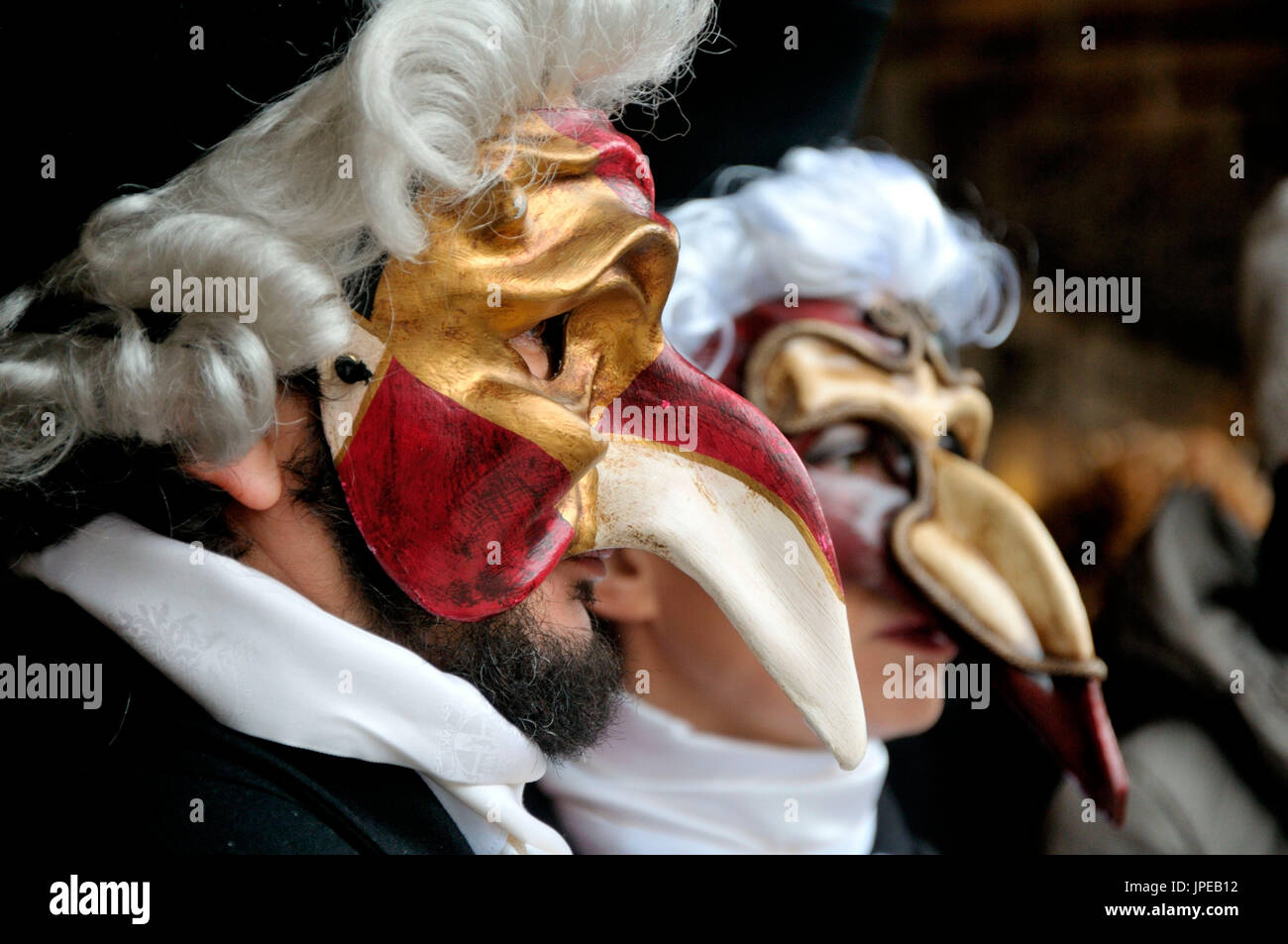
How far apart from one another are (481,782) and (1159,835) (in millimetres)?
773

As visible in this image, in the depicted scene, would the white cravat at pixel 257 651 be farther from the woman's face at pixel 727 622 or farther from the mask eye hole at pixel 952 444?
the mask eye hole at pixel 952 444

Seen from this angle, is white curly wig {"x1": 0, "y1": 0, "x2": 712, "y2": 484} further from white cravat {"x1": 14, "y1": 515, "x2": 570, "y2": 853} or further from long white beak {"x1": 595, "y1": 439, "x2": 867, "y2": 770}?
long white beak {"x1": 595, "y1": 439, "x2": 867, "y2": 770}

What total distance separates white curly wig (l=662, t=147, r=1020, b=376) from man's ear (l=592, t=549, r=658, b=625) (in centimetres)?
20

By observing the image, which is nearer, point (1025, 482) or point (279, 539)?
point (279, 539)

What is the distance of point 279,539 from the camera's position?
0.79m

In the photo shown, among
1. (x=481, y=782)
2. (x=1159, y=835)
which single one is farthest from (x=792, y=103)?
(x=1159, y=835)

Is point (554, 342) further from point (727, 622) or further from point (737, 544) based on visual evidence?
point (727, 622)

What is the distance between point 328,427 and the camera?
767mm

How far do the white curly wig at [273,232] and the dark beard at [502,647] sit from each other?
0.07m

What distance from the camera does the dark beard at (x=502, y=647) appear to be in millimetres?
→ 782

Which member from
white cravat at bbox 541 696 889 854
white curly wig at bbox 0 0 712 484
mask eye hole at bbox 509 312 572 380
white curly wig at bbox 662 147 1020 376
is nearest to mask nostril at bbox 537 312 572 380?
mask eye hole at bbox 509 312 572 380

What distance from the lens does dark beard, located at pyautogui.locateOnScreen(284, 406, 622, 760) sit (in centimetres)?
78
